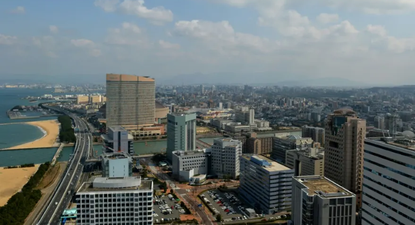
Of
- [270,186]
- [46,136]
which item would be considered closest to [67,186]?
[270,186]

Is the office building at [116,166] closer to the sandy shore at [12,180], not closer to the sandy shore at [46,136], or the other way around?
the sandy shore at [12,180]

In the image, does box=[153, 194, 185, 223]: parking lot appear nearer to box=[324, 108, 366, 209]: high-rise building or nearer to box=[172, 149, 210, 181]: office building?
box=[172, 149, 210, 181]: office building

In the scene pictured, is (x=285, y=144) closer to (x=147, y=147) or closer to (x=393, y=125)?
(x=147, y=147)

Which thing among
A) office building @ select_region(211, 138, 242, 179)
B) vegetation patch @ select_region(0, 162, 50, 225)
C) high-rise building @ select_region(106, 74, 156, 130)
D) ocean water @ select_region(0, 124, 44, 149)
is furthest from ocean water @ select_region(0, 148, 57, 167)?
office building @ select_region(211, 138, 242, 179)

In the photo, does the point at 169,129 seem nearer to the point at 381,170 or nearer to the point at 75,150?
the point at 75,150

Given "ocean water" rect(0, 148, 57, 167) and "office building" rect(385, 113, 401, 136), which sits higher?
"office building" rect(385, 113, 401, 136)

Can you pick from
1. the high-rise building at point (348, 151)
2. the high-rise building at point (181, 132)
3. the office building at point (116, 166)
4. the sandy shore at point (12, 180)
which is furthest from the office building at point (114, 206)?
the high-rise building at point (181, 132)

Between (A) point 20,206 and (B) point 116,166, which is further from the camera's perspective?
(B) point 116,166
